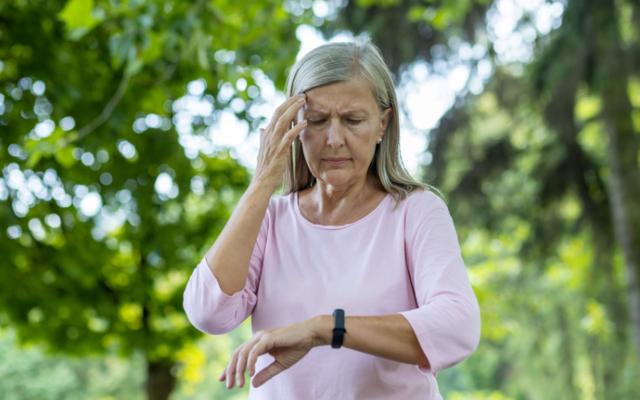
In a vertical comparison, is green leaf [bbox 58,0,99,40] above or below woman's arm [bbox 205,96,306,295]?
above

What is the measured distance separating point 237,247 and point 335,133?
0.31 metres

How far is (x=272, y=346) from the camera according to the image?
1699mm

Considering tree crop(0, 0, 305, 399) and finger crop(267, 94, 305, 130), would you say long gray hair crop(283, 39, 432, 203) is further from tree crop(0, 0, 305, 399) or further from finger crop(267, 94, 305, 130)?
tree crop(0, 0, 305, 399)

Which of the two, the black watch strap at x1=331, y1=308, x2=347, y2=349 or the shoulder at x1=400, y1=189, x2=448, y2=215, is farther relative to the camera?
the shoulder at x1=400, y1=189, x2=448, y2=215

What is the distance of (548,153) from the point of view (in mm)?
9297

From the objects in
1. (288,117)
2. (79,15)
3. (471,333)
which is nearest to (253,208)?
(288,117)

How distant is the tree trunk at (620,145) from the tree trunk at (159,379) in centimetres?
493

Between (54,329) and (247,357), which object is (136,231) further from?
(247,357)

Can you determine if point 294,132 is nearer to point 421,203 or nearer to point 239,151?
point 421,203

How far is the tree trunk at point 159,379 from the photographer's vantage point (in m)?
10.4

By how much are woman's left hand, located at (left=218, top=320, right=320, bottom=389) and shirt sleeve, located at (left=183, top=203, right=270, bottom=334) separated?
0.69 ft

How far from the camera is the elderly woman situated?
5.88 feet

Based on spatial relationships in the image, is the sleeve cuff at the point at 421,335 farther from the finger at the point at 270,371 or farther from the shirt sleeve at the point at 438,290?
the finger at the point at 270,371

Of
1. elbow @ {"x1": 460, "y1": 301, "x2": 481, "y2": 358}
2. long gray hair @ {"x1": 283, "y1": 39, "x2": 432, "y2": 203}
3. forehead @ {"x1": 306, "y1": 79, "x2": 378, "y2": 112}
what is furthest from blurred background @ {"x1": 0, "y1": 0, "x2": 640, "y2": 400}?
elbow @ {"x1": 460, "y1": 301, "x2": 481, "y2": 358}
